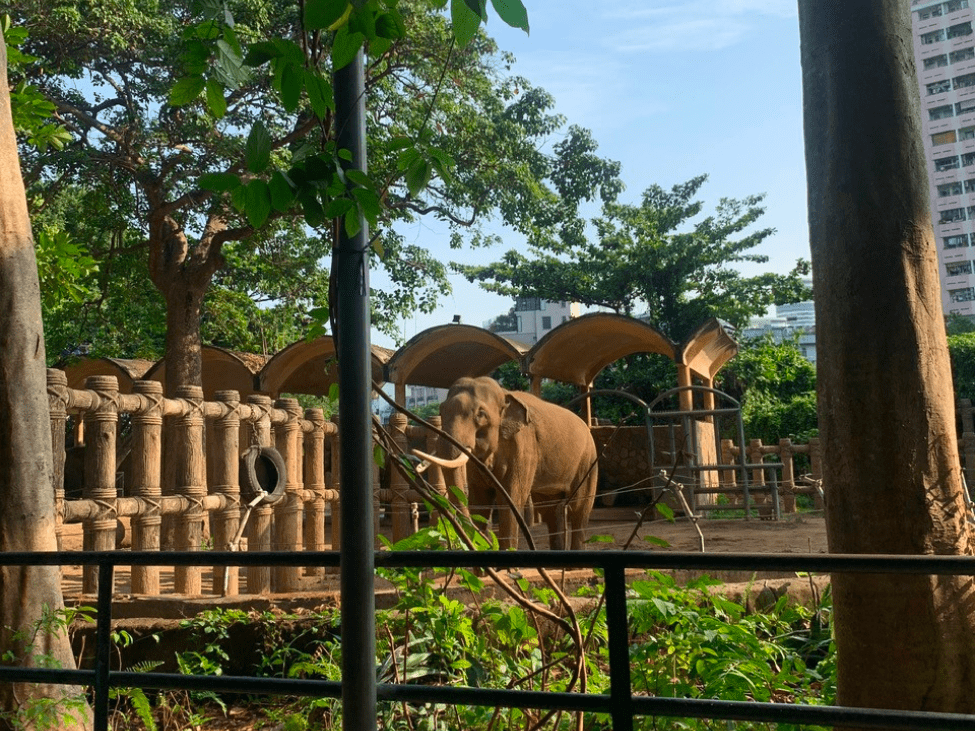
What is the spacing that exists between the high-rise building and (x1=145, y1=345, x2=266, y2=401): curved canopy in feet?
170

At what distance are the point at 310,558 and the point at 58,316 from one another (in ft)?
59.9

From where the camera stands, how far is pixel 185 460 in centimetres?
782

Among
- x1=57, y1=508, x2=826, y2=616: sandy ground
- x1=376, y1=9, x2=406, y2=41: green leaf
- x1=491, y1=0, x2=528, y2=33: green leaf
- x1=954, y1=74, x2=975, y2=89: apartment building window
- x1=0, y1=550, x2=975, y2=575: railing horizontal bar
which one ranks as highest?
x1=954, y1=74, x2=975, y2=89: apartment building window

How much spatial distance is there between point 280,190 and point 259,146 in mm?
127

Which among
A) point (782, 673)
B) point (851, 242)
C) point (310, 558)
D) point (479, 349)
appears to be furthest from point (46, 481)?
point (479, 349)

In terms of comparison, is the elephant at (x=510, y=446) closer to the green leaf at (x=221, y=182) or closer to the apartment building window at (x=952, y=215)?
the green leaf at (x=221, y=182)


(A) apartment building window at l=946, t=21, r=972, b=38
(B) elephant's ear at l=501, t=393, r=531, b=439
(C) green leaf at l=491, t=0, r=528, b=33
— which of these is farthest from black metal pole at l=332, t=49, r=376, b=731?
(A) apartment building window at l=946, t=21, r=972, b=38

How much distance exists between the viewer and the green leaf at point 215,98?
1.99 metres

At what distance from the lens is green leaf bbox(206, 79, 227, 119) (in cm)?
199

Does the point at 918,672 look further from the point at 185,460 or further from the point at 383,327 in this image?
the point at 383,327

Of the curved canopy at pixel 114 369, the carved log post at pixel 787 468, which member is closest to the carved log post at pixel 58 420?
the curved canopy at pixel 114 369

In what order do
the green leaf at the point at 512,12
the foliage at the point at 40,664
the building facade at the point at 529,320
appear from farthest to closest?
1. the building facade at the point at 529,320
2. the foliage at the point at 40,664
3. the green leaf at the point at 512,12

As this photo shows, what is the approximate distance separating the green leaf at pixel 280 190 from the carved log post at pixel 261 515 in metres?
6.90

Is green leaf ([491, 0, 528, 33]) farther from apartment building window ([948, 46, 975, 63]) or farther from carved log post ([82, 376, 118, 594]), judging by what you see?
apartment building window ([948, 46, 975, 63])
